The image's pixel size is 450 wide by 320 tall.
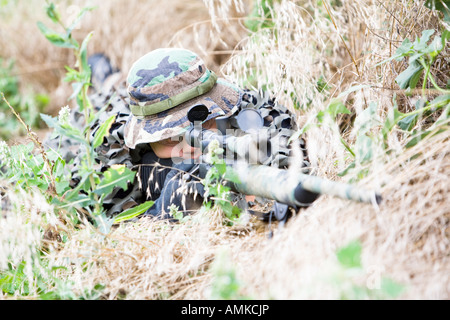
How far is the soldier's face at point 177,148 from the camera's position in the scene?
7.14 ft

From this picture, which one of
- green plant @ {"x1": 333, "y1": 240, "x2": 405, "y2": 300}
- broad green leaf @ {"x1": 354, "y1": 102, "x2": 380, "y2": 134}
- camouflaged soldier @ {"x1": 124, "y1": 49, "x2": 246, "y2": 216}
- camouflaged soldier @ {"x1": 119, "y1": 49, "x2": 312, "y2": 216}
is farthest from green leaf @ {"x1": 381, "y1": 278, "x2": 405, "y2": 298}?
camouflaged soldier @ {"x1": 124, "y1": 49, "x2": 246, "y2": 216}

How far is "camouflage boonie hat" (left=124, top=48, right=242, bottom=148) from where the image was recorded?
2.18 m

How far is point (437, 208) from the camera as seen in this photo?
1.38 meters

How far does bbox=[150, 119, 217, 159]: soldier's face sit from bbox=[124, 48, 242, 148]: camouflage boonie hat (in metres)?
0.08

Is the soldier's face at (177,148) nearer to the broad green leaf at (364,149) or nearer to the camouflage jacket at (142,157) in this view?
the camouflage jacket at (142,157)

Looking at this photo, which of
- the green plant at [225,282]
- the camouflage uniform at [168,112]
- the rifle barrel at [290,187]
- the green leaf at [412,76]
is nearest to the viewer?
the green plant at [225,282]

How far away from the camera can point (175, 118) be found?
2.18 m

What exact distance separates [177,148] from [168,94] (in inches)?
9.8

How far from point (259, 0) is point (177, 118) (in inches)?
48.1

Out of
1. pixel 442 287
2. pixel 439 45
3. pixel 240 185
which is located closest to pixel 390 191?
pixel 442 287

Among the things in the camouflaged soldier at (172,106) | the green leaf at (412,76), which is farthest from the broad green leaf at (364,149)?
the camouflaged soldier at (172,106)

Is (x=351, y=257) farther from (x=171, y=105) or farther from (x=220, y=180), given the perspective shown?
(x=171, y=105)
